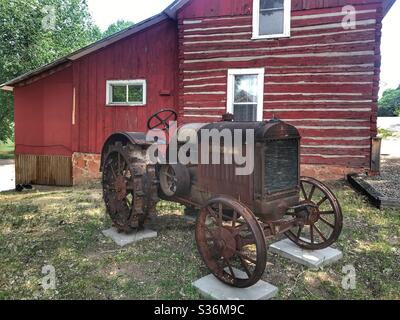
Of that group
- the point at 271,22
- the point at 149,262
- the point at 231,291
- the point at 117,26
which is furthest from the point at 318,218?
the point at 117,26

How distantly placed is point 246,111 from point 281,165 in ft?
20.8

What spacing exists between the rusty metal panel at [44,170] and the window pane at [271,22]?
8112 mm

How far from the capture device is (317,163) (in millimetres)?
9430

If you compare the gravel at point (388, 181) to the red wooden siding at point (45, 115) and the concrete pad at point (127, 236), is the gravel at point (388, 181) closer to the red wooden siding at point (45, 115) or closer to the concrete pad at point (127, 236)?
the concrete pad at point (127, 236)

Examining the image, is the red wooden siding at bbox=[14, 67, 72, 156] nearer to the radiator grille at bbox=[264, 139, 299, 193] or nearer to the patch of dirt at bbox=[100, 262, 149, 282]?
the patch of dirt at bbox=[100, 262, 149, 282]

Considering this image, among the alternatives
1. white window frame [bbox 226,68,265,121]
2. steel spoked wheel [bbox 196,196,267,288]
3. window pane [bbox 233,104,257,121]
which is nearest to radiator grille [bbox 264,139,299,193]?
steel spoked wheel [bbox 196,196,267,288]

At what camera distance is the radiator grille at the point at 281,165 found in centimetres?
379

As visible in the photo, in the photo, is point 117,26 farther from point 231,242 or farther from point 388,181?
point 231,242

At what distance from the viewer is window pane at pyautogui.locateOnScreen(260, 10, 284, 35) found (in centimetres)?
952

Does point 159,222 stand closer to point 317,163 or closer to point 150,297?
point 150,297

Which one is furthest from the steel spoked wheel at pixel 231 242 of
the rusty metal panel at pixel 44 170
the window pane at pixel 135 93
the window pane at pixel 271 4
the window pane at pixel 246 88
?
the window pane at pixel 135 93

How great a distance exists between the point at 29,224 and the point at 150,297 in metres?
3.36

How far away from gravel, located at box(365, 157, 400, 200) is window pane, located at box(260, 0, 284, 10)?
5.25m

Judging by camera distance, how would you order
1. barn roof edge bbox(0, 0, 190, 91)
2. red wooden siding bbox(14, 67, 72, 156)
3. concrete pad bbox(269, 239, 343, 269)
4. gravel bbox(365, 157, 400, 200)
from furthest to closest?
red wooden siding bbox(14, 67, 72, 156) < barn roof edge bbox(0, 0, 190, 91) < gravel bbox(365, 157, 400, 200) < concrete pad bbox(269, 239, 343, 269)
